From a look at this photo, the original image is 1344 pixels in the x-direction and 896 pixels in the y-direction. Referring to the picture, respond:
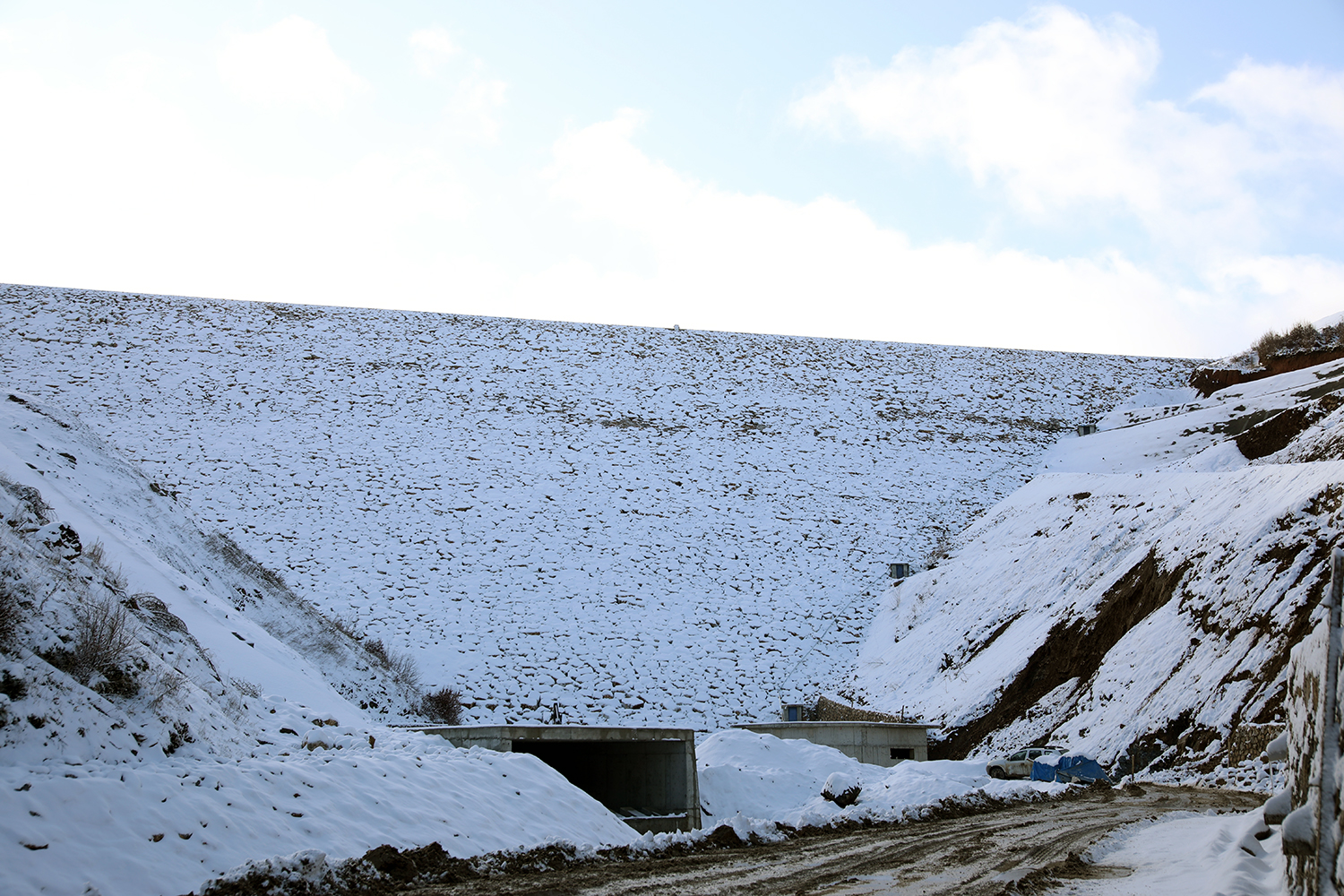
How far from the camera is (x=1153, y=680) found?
54.1 ft

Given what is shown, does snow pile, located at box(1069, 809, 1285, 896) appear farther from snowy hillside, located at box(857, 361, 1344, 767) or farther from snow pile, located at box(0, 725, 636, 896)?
snowy hillside, located at box(857, 361, 1344, 767)

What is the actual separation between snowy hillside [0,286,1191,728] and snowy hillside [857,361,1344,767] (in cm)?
247

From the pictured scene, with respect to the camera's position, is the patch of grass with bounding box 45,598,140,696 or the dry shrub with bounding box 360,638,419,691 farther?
the dry shrub with bounding box 360,638,419,691

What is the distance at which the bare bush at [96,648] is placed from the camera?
7.85 metres

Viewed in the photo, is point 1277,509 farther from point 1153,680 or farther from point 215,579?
point 215,579

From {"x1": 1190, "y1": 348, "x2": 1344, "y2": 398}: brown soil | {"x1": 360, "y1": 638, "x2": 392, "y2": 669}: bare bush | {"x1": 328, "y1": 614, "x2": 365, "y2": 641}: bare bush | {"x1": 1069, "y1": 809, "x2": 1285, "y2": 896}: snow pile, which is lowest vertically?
{"x1": 1069, "y1": 809, "x2": 1285, "y2": 896}: snow pile

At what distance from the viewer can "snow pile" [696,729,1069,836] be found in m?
12.8

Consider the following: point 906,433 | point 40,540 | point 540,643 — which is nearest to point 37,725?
point 40,540

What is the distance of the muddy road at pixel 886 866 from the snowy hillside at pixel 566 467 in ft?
35.1

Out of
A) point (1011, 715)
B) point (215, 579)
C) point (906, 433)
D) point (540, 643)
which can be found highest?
point (906, 433)

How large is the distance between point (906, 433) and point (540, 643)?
63.4ft

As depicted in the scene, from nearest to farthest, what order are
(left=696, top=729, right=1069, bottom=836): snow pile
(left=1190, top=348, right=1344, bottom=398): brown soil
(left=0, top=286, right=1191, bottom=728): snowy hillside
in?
(left=696, top=729, right=1069, bottom=836): snow pile → (left=0, top=286, right=1191, bottom=728): snowy hillside → (left=1190, top=348, right=1344, bottom=398): brown soil

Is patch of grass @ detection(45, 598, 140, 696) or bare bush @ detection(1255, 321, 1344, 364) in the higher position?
bare bush @ detection(1255, 321, 1344, 364)

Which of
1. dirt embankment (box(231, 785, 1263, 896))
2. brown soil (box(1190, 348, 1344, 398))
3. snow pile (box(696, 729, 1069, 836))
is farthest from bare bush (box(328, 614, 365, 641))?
brown soil (box(1190, 348, 1344, 398))
